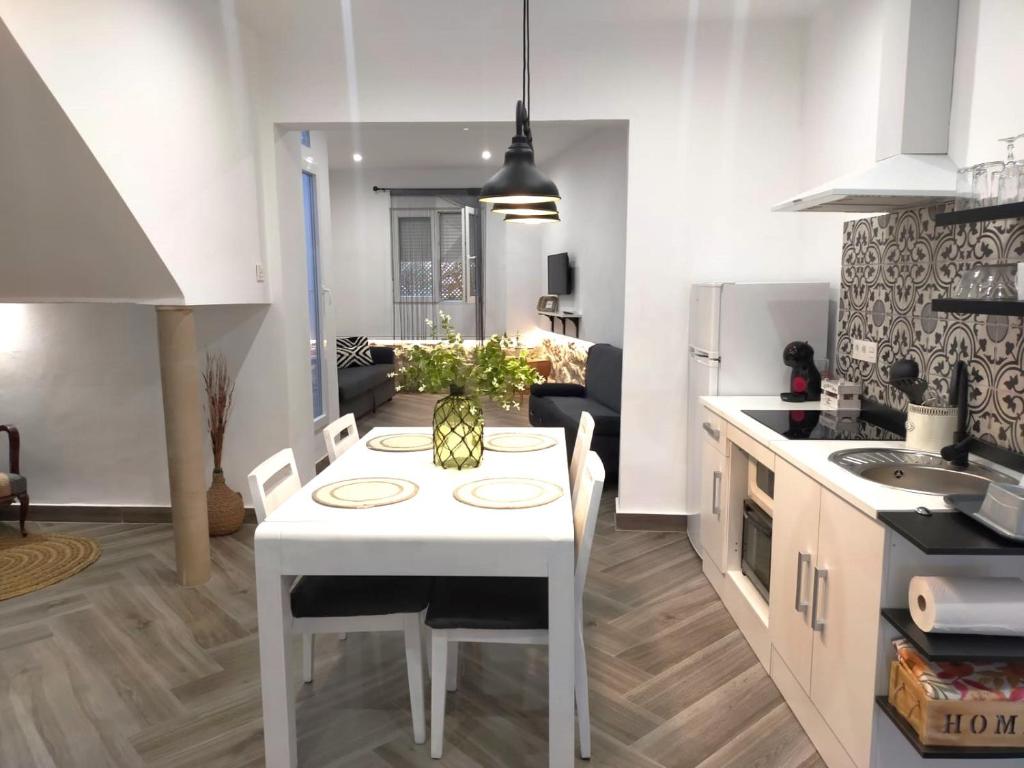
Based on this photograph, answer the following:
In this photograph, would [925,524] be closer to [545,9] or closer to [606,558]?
[606,558]

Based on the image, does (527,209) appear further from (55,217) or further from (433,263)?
(433,263)

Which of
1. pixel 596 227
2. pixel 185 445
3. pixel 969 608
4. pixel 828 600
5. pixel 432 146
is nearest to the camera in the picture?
pixel 969 608

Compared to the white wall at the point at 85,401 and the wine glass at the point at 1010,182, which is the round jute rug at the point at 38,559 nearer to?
the white wall at the point at 85,401

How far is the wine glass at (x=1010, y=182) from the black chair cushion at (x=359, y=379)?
557 centimetres

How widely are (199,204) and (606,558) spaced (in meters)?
2.70

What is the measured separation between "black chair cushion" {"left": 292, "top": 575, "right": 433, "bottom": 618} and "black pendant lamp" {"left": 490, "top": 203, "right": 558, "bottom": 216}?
1535mm

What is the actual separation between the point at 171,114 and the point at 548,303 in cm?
561

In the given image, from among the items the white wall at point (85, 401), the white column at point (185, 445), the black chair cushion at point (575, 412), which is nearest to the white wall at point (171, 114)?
the white column at point (185, 445)

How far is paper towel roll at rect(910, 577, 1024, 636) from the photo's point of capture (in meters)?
1.59

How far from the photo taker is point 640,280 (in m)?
3.95

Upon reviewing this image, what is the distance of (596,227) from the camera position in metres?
6.91

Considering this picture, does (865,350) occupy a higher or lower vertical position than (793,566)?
higher

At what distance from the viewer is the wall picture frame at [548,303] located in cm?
820

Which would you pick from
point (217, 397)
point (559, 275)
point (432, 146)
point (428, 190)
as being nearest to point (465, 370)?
point (217, 397)
